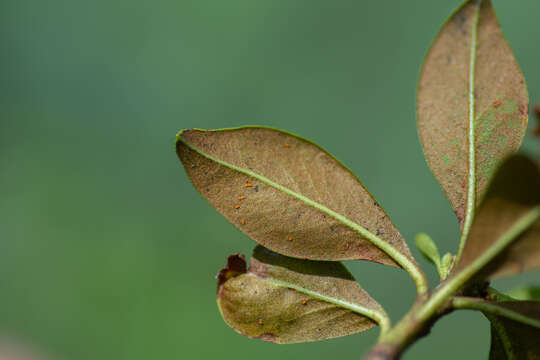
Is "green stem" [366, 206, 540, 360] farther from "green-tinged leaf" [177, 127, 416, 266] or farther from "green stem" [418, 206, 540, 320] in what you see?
"green-tinged leaf" [177, 127, 416, 266]

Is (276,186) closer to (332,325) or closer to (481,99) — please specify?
(332,325)

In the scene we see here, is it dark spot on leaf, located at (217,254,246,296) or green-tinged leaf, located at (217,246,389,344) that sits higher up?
dark spot on leaf, located at (217,254,246,296)

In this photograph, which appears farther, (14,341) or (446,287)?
(14,341)

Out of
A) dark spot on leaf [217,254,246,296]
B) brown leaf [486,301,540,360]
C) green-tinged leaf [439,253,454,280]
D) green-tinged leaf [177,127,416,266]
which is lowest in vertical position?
brown leaf [486,301,540,360]

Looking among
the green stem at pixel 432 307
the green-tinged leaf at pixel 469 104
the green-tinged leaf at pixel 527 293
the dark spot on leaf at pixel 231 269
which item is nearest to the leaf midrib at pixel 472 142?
the green-tinged leaf at pixel 469 104

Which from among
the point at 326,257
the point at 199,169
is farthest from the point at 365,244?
the point at 199,169

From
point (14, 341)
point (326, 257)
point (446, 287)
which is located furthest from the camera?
point (14, 341)

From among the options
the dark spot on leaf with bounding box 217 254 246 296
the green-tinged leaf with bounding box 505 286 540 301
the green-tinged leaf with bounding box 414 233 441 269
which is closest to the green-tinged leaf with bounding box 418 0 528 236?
the green-tinged leaf with bounding box 414 233 441 269
